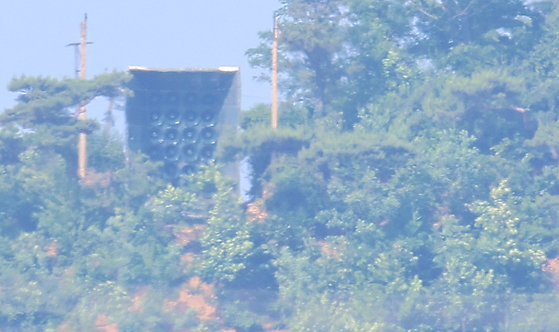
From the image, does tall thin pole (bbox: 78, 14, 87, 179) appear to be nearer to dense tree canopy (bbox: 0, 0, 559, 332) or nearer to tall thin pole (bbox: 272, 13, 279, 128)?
dense tree canopy (bbox: 0, 0, 559, 332)

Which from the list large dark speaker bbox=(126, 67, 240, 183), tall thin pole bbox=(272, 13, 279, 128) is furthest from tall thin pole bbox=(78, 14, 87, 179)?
tall thin pole bbox=(272, 13, 279, 128)

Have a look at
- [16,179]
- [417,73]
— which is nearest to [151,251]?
[16,179]

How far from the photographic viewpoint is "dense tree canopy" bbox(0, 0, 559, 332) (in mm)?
28609

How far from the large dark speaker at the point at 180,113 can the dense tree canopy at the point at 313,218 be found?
841 millimetres

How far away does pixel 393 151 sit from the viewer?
30484mm

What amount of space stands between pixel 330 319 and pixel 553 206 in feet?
26.5

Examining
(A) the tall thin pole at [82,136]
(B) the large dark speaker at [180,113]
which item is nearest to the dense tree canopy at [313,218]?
(A) the tall thin pole at [82,136]

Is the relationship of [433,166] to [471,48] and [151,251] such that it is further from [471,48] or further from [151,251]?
[151,251]

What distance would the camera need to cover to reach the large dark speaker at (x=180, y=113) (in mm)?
33031

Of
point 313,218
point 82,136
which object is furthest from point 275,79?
point 82,136

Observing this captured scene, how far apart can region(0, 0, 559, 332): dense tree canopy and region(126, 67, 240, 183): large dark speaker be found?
841mm

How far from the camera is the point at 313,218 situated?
102 feet

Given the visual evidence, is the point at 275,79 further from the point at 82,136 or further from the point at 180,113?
the point at 82,136

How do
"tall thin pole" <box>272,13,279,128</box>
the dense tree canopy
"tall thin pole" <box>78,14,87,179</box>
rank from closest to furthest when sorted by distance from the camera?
the dense tree canopy → "tall thin pole" <box>78,14,87,179</box> → "tall thin pole" <box>272,13,279,128</box>
